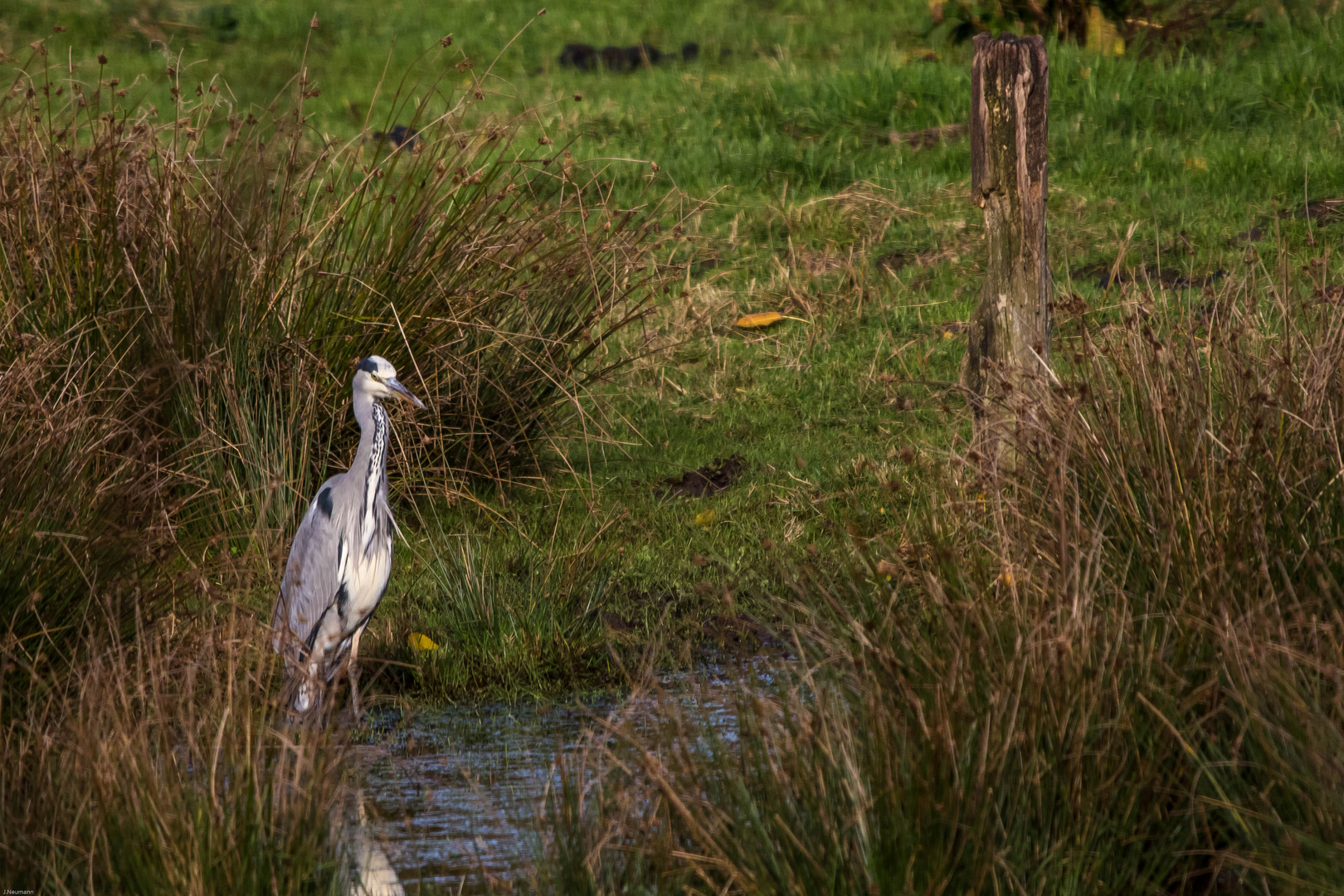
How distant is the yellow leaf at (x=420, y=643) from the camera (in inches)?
216

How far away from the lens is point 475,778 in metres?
4.54

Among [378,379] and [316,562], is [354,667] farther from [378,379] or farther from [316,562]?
[378,379]

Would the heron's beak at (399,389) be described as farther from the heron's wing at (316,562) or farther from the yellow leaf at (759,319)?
the yellow leaf at (759,319)

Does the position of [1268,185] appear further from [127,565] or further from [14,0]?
[14,0]

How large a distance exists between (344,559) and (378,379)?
2.18 ft

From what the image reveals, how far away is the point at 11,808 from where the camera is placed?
11.5ft

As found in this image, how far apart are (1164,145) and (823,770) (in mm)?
8468

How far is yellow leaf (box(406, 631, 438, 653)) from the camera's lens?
548cm

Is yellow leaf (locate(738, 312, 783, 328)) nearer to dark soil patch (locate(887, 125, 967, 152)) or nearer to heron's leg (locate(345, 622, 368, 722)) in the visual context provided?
dark soil patch (locate(887, 125, 967, 152))

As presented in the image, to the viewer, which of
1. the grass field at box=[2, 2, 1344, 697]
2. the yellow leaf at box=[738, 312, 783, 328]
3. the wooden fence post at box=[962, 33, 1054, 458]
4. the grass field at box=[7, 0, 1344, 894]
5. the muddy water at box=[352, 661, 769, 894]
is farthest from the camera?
the yellow leaf at box=[738, 312, 783, 328]

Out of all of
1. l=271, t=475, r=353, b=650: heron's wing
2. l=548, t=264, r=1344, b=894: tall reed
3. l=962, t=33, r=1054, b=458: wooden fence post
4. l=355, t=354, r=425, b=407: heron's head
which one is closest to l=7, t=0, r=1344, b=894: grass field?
l=548, t=264, r=1344, b=894: tall reed

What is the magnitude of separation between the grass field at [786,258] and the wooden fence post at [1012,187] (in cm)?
36

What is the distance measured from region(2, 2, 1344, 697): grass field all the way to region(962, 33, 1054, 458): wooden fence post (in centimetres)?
A: 36

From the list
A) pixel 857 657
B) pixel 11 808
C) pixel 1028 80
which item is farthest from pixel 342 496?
pixel 1028 80
